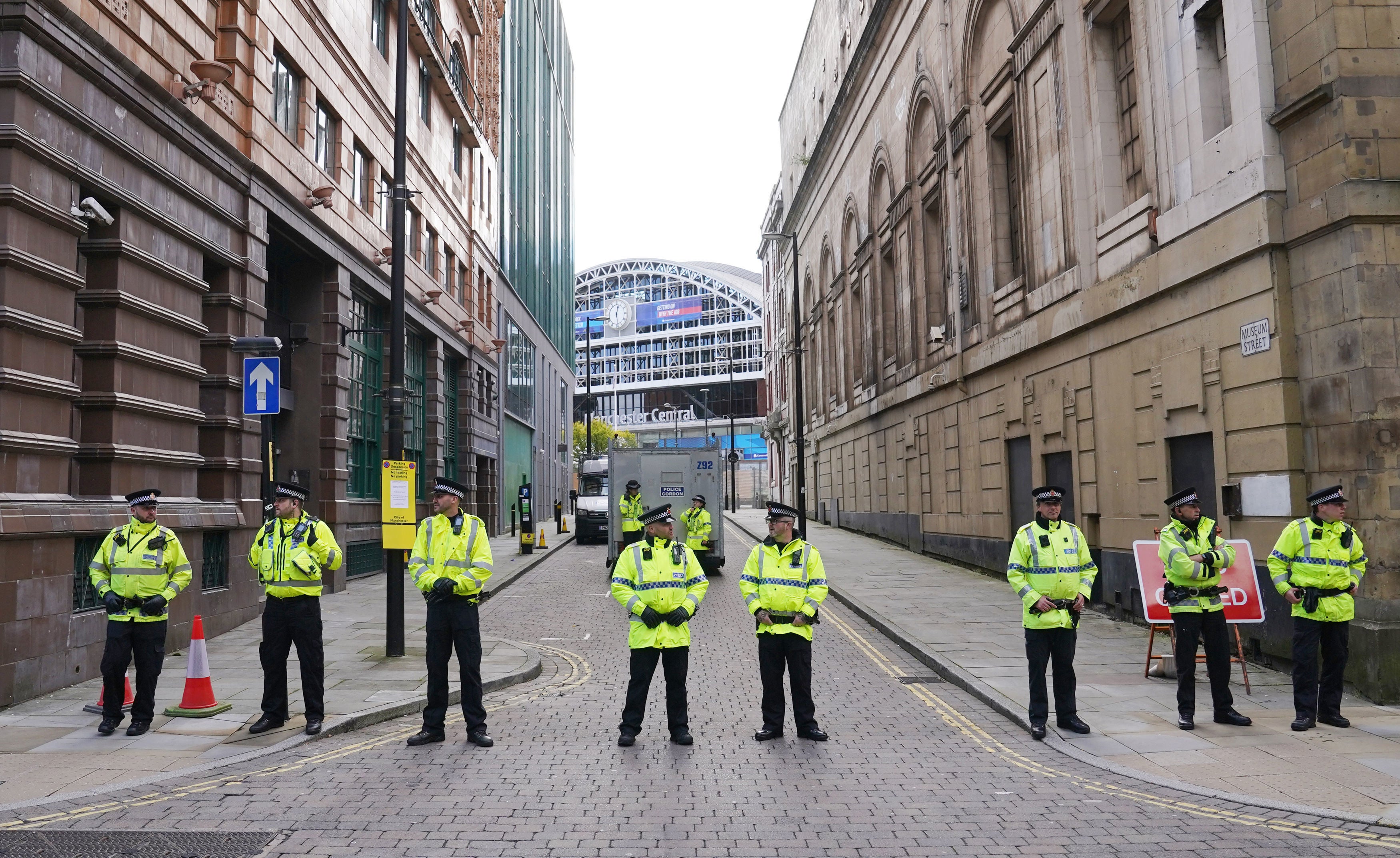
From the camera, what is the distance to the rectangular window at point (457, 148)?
2775 centimetres

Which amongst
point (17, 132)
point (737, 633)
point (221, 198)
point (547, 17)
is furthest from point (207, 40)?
point (547, 17)

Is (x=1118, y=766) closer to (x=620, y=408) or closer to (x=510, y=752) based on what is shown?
(x=510, y=752)

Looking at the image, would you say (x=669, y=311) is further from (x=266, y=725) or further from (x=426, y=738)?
(x=426, y=738)

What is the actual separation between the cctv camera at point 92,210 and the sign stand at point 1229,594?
10979mm

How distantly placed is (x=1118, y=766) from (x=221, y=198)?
12.6m

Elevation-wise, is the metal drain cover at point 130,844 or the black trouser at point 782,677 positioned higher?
the black trouser at point 782,677

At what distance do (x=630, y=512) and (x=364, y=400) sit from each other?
6.02m

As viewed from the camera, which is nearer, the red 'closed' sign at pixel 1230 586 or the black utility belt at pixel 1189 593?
the black utility belt at pixel 1189 593

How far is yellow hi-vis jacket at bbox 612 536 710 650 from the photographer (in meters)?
7.50

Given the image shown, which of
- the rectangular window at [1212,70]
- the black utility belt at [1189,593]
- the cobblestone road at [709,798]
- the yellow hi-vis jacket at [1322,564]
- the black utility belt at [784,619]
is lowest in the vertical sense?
the cobblestone road at [709,798]

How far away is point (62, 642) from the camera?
9.49 metres

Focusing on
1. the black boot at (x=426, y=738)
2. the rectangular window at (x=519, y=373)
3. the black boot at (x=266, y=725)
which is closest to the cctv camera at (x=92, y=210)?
the black boot at (x=266, y=725)

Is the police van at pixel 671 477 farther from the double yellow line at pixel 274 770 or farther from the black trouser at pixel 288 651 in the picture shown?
the black trouser at pixel 288 651

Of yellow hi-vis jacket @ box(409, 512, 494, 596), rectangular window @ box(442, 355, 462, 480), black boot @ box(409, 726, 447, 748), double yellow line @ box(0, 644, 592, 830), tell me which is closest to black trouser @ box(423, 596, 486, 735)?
black boot @ box(409, 726, 447, 748)
